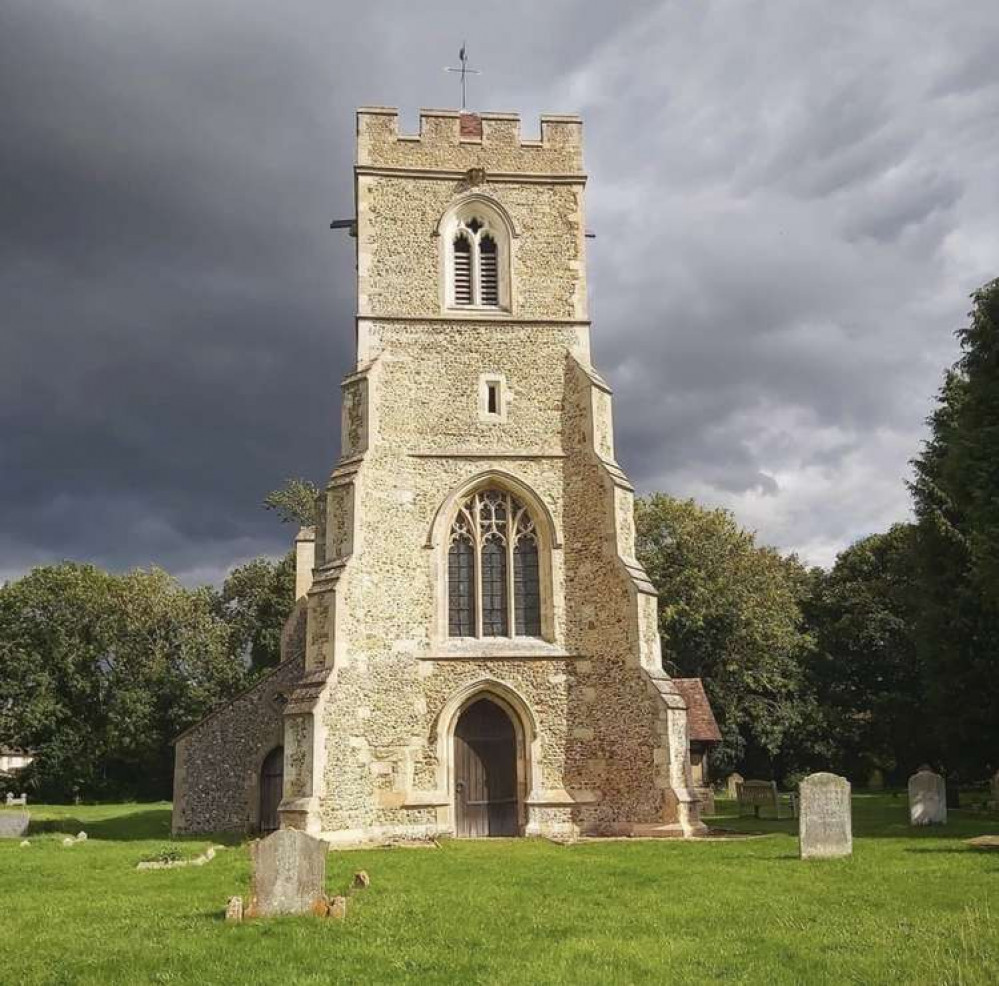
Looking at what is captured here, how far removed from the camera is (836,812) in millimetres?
12680

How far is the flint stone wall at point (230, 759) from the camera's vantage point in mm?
21141

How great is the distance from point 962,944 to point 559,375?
49.4 ft

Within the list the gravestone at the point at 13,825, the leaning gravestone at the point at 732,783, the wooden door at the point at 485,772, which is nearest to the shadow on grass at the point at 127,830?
the gravestone at the point at 13,825

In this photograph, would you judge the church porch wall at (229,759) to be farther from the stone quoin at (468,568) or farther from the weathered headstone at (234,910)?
the weathered headstone at (234,910)

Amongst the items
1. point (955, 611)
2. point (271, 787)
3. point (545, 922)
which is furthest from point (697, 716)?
point (545, 922)

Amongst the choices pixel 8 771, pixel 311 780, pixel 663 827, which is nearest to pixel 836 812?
pixel 663 827

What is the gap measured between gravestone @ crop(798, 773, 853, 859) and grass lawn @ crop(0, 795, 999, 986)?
380 millimetres

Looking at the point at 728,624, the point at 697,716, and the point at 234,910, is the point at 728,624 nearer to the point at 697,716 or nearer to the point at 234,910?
the point at 697,716

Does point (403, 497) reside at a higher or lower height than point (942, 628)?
higher

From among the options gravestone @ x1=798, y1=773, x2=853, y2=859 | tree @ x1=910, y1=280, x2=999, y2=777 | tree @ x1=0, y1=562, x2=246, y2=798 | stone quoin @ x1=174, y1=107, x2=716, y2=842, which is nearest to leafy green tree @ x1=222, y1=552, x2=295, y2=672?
tree @ x1=0, y1=562, x2=246, y2=798

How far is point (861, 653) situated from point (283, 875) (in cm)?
3626

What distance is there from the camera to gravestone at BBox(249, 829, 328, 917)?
29.1 ft

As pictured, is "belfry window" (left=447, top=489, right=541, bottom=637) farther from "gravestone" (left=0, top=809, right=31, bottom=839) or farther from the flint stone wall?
"gravestone" (left=0, top=809, right=31, bottom=839)

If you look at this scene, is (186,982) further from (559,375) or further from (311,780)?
(559,375)
